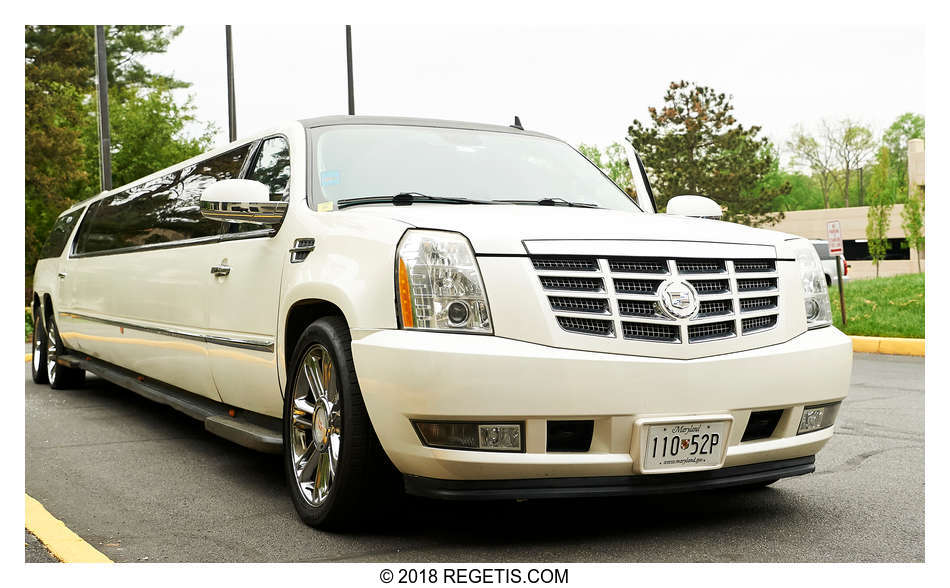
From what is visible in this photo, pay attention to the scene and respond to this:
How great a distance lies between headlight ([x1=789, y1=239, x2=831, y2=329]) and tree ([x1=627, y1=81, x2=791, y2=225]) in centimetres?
4177

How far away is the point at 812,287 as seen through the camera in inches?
167

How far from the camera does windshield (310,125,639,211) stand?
475 centimetres

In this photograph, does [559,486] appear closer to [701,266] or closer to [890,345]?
[701,266]

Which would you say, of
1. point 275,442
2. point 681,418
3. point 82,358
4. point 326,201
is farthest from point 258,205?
point 82,358

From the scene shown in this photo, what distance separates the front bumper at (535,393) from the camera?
347cm

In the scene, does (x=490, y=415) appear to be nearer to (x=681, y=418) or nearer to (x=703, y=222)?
(x=681, y=418)

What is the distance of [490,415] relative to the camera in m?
3.50

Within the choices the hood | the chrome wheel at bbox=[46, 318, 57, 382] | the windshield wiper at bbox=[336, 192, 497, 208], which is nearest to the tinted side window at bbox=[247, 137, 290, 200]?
the windshield wiper at bbox=[336, 192, 497, 208]

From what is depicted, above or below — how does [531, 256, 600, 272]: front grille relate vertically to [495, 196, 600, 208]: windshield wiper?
below

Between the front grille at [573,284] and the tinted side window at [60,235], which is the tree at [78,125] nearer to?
the tinted side window at [60,235]

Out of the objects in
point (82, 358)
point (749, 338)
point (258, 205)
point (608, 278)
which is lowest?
point (82, 358)

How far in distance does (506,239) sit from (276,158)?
2027mm

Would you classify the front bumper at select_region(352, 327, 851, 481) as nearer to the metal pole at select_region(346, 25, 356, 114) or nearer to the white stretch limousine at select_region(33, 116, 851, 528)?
the white stretch limousine at select_region(33, 116, 851, 528)

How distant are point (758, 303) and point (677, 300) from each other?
0.48 meters
